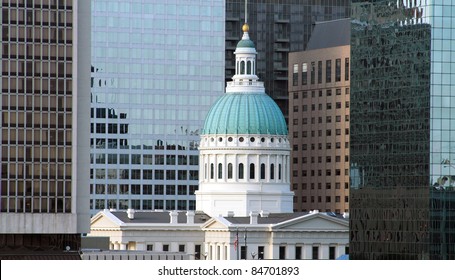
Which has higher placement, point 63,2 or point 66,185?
point 63,2

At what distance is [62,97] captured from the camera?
196 meters

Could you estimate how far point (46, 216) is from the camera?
7682 inches

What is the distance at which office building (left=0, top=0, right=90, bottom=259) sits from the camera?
192 metres

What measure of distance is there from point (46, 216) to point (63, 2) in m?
21.9

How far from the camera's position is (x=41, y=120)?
19388 cm

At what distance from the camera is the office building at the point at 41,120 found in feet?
628

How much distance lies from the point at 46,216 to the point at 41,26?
1958 cm
